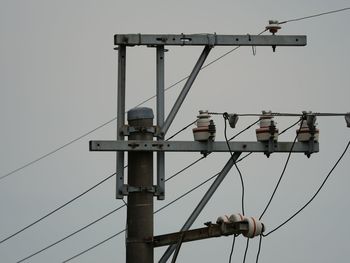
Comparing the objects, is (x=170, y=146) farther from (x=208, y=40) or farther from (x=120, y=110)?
(x=208, y=40)

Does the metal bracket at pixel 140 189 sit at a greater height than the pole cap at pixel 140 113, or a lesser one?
lesser

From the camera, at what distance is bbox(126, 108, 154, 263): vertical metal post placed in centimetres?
6500

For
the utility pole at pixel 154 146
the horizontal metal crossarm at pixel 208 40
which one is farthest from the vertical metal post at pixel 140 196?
the horizontal metal crossarm at pixel 208 40

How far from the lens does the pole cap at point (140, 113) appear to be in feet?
214

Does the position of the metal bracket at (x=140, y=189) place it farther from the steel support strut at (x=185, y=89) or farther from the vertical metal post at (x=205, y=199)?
the steel support strut at (x=185, y=89)

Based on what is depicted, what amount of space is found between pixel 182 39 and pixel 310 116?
2.55 metres

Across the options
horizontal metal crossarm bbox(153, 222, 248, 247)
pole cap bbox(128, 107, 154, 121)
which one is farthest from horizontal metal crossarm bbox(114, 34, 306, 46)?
horizontal metal crossarm bbox(153, 222, 248, 247)

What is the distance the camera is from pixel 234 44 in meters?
65.3

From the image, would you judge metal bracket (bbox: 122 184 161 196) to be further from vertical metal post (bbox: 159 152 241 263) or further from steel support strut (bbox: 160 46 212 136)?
steel support strut (bbox: 160 46 212 136)

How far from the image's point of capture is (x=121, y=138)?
65.2m

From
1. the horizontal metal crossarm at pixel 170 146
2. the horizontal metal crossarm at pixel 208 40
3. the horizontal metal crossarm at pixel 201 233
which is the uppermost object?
the horizontal metal crossarm at pixel 208 40

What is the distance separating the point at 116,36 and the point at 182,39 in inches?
44.3

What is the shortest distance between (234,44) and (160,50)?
1267 mm

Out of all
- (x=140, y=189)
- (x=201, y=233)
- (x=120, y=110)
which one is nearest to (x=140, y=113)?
(x=120, y=110)
